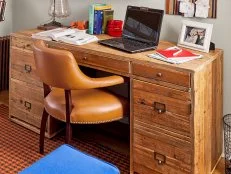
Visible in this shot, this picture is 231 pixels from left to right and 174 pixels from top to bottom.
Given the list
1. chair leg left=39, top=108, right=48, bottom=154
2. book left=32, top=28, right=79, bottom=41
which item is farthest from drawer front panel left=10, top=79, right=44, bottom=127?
book left=32, top=28, right=79, bottom=41

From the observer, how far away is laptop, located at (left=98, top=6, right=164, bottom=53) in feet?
7.46

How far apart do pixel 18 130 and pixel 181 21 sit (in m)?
1.53

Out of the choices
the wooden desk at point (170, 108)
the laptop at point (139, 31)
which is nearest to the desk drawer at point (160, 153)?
the wooden desk at point (170, 108)

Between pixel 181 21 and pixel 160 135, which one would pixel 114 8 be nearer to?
pixel 181 21

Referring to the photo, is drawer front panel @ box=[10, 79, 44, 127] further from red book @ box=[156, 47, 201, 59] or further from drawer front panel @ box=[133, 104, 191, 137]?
red book @ box=[156, 47, 201, 59]

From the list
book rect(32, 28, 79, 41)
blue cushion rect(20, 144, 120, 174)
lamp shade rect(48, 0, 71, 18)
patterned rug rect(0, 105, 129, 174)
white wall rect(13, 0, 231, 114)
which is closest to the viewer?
Answer: blue cushion rect(20, 144, 120, 174)

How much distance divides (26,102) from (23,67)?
286 millimetres

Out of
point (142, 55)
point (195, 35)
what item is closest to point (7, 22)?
point (142, 55)

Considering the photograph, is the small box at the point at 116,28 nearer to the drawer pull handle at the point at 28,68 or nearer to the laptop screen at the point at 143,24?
the laptop screen at the point at 143,24

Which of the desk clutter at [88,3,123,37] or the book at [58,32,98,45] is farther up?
the desk clutter at [88,3,123,37]

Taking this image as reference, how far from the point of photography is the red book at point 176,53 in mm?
2018

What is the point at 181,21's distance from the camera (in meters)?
2.38

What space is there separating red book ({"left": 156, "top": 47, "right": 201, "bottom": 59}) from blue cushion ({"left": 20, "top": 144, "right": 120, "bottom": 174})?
0.79 m

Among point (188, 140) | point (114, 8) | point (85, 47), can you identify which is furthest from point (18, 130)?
point (188, 140)
